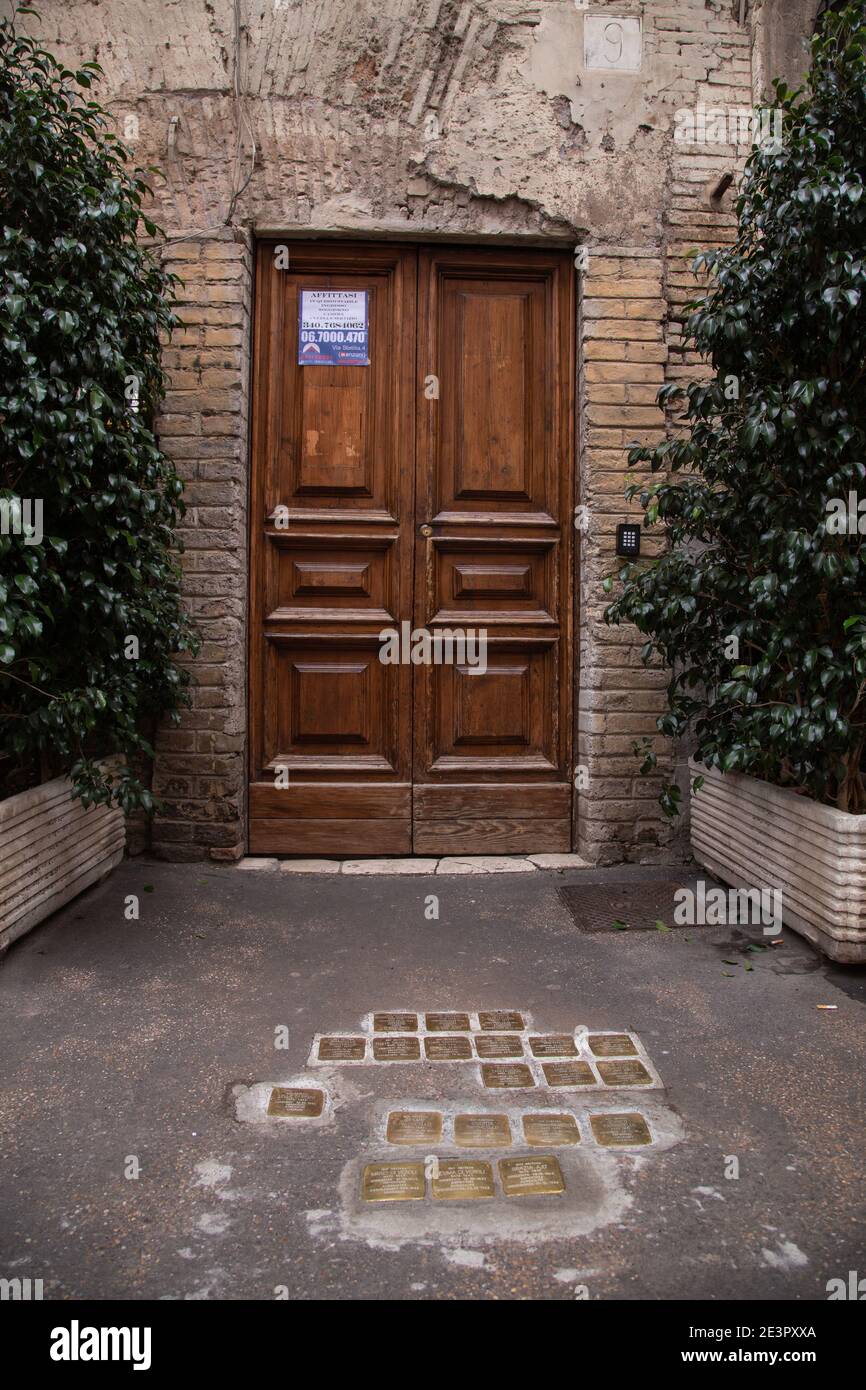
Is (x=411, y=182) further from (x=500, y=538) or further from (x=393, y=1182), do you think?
(x=393, y=1182)

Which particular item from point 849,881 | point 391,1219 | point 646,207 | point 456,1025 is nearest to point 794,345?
point 646,207

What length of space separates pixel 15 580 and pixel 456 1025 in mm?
1886

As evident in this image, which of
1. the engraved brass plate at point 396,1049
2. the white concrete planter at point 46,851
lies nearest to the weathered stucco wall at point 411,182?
the white concrete planter at point 46,851

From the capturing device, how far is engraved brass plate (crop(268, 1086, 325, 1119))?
2166 millimetres

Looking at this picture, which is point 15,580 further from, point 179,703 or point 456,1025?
point 456,1025

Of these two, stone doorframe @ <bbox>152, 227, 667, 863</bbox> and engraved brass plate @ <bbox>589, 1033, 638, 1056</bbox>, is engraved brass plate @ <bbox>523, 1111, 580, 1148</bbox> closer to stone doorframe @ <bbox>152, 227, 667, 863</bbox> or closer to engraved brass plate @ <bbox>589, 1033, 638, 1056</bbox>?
engraved brass plate @ <bbox>589, 1033, 638, 1056</bbox>

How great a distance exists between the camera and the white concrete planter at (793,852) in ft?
9.78

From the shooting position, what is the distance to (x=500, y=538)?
14.2 feet

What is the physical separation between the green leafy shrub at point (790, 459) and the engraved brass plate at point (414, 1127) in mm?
1685

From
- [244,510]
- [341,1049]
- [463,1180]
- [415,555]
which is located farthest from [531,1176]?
[244,510]

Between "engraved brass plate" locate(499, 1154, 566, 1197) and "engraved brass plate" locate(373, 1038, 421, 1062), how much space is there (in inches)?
20.8

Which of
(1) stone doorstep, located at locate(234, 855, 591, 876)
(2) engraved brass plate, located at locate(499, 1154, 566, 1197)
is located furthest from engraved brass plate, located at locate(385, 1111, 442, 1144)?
(1) stone doorstep, located at locate(234, 855, 591, 876)

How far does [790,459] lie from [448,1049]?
2322mm

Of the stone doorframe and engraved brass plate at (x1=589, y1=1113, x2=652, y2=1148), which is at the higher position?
the stone doorframe
